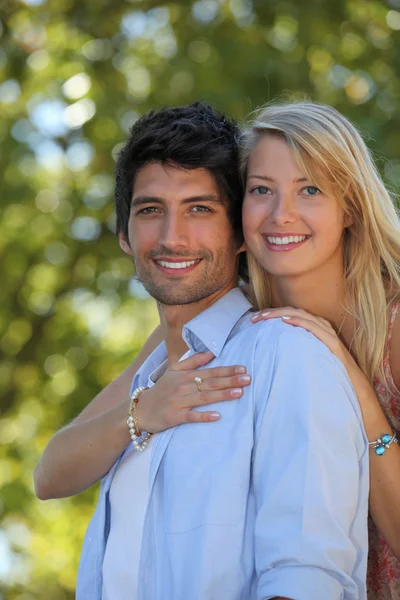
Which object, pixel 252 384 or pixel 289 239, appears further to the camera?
pixel 289 239

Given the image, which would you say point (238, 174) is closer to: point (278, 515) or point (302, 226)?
point (302, 226)

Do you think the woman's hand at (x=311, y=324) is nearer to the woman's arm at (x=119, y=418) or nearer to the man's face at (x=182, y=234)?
the woman's arm at (x=119, y=418)

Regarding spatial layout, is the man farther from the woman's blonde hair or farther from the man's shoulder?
the woman's blonde hair

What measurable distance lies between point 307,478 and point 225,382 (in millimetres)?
328

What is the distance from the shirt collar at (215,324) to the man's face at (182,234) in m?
0.10

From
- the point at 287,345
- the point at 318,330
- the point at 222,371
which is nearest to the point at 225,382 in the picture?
the point at 222,371

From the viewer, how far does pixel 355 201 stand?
262 centimetres

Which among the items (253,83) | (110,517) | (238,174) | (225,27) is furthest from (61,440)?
(225,27)

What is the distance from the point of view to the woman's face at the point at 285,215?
252 centimetres

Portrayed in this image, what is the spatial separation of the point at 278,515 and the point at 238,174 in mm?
1073

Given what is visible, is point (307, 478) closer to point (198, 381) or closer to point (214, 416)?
point (214, 416)

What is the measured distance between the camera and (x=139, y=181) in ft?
8.98

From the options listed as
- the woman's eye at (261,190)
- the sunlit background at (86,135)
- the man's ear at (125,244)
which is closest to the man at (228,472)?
the woman's eye at (261,190)

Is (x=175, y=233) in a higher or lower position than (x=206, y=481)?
higher
